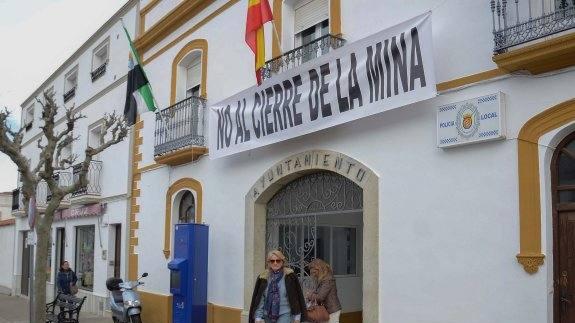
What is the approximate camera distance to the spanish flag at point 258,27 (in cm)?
907

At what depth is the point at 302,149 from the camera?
9016 mm

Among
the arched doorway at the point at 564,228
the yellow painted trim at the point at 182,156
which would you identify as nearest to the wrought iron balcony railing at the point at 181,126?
the yellow painted trim at the point at 182,156

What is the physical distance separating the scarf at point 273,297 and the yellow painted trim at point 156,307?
540 cm

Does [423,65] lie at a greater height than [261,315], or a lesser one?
greater

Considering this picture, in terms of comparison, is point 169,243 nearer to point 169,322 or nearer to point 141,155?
point 169,322

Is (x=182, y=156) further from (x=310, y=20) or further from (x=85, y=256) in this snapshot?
(x=85, y=256)

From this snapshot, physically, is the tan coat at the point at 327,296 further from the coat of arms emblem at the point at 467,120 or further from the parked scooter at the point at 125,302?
the parked scooter at the point at 125,302

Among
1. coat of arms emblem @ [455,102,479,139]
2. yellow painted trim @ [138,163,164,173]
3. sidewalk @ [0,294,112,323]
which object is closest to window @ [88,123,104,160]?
yellow painted trim @ [138,163,164,173]

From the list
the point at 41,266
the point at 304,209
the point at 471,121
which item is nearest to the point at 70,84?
the point at 41,266

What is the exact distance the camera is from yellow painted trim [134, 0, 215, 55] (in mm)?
12211

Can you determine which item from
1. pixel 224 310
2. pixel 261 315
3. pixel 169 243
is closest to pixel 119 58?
pixel 169 243

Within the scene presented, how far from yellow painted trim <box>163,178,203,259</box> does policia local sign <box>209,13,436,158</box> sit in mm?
1405

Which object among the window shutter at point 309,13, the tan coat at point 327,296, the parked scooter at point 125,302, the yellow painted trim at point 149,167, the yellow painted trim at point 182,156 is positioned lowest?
the parked scooter at point 125,302

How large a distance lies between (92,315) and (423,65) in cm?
1173
